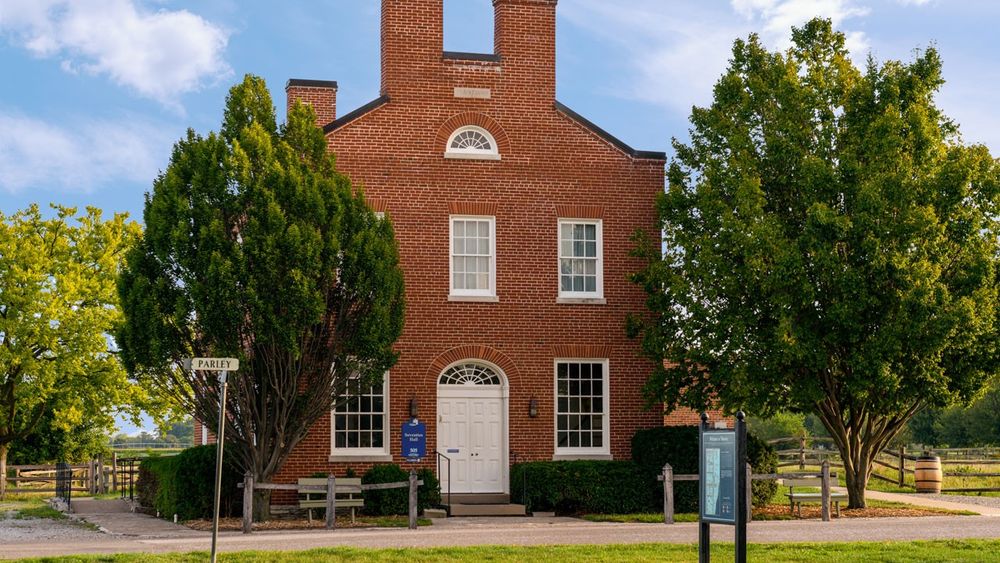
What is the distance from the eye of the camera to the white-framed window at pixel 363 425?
25797 millimetres

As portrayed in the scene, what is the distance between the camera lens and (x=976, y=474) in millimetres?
34125

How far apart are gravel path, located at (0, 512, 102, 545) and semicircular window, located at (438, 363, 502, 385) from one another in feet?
26.0

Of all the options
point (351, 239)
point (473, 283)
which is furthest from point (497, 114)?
point (351, 239)

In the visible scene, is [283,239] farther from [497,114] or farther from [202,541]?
[497,114]

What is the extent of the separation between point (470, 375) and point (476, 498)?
2.65m

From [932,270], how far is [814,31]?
20.0ft

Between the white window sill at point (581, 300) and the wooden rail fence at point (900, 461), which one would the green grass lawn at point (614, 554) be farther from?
the wooden rail fence at point (900, 461)

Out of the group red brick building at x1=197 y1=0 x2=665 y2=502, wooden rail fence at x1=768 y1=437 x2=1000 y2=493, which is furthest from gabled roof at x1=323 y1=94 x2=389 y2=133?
wooden rail fence at x1=768 y1=437 x2=1000 y2=493

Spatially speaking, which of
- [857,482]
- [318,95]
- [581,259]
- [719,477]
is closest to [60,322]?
[318,95]

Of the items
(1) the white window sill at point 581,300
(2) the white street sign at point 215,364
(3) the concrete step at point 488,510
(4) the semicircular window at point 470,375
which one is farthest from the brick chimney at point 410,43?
(2) the white street sign at point 215,364

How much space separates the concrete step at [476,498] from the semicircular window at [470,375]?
93.4 inches

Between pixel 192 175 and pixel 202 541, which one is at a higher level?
pixel 192 175

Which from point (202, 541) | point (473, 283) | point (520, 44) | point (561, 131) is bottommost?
point (202, 541)

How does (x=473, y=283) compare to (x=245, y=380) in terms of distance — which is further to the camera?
(x=473, y=283)
